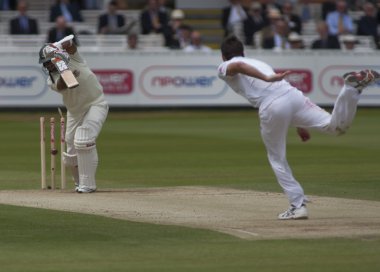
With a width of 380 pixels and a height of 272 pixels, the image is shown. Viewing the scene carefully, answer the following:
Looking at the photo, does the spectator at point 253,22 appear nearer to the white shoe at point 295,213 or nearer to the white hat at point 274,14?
the white hat at point 274,14

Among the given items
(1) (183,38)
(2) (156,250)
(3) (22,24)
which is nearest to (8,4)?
(3) (22,24)

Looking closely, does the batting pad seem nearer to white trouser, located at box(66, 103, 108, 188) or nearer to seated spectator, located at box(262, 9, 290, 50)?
white trouser, located at box(66, 103, 108, 188)

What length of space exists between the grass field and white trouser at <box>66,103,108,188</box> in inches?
47.3

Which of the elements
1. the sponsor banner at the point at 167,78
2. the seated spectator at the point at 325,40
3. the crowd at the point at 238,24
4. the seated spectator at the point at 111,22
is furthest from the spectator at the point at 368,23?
the seated spectator at the point at 111,22

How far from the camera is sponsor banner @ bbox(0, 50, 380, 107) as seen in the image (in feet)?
92.0

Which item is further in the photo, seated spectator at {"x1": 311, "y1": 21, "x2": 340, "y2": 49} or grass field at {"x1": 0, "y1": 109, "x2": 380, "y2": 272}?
seated spectator at {"x1": 311, "y1": 21, "x2": 340, "y2": 49}

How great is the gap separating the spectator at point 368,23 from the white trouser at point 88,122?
1876cm

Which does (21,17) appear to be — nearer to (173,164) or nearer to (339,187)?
(173,164)

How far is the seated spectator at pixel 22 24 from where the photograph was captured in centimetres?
2958

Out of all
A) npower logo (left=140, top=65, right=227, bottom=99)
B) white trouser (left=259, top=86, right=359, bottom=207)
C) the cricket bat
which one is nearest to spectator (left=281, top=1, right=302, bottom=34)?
npower logo (left=140, top=65, right=227, bottom=99)

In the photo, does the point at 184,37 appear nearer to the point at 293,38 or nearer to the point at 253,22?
the point at 253,22

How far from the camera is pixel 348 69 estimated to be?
2992 cm

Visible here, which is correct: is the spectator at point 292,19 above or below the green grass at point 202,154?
above

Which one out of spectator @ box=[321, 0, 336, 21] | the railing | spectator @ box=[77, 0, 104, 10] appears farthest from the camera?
spectator @ box=[77, 0, 104, 10]
